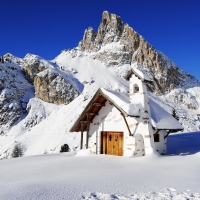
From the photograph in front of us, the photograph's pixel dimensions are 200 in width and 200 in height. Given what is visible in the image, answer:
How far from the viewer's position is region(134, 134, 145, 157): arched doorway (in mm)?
15141

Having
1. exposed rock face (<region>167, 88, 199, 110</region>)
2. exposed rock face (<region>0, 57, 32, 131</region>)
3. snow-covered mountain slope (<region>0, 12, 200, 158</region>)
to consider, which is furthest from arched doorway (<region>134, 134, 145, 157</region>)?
exposed rock face (<region>167, 88, 199, 110</region>)

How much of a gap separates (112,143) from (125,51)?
102 m

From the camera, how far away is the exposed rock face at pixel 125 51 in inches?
4066

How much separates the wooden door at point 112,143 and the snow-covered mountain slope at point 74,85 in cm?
2790

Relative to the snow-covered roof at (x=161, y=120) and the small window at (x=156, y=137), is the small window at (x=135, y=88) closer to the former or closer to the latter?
the snow-covered roof at (x=161, y=120)

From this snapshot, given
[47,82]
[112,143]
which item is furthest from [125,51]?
[112,143]

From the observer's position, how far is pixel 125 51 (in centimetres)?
11469

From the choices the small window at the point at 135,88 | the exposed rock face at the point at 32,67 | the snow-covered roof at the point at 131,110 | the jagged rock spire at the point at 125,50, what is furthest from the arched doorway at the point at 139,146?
the exposed rock face at the point at 32,67

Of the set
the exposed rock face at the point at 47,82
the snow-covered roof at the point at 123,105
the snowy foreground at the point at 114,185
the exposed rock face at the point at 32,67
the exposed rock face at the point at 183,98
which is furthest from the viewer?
the exposed rock face at the point at 32,67

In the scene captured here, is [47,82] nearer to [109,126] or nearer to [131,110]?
[109,126]

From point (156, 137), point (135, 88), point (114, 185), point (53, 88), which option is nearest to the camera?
point (114, 185)

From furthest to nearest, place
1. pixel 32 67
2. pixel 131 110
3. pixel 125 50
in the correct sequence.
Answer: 1. pixel 125 50
2. pixel 32 67
3. pixel 131 110

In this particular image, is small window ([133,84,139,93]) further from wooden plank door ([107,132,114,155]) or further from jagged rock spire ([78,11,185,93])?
jagged rock spire ([78,11,185,93])

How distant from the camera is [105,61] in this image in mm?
111938
